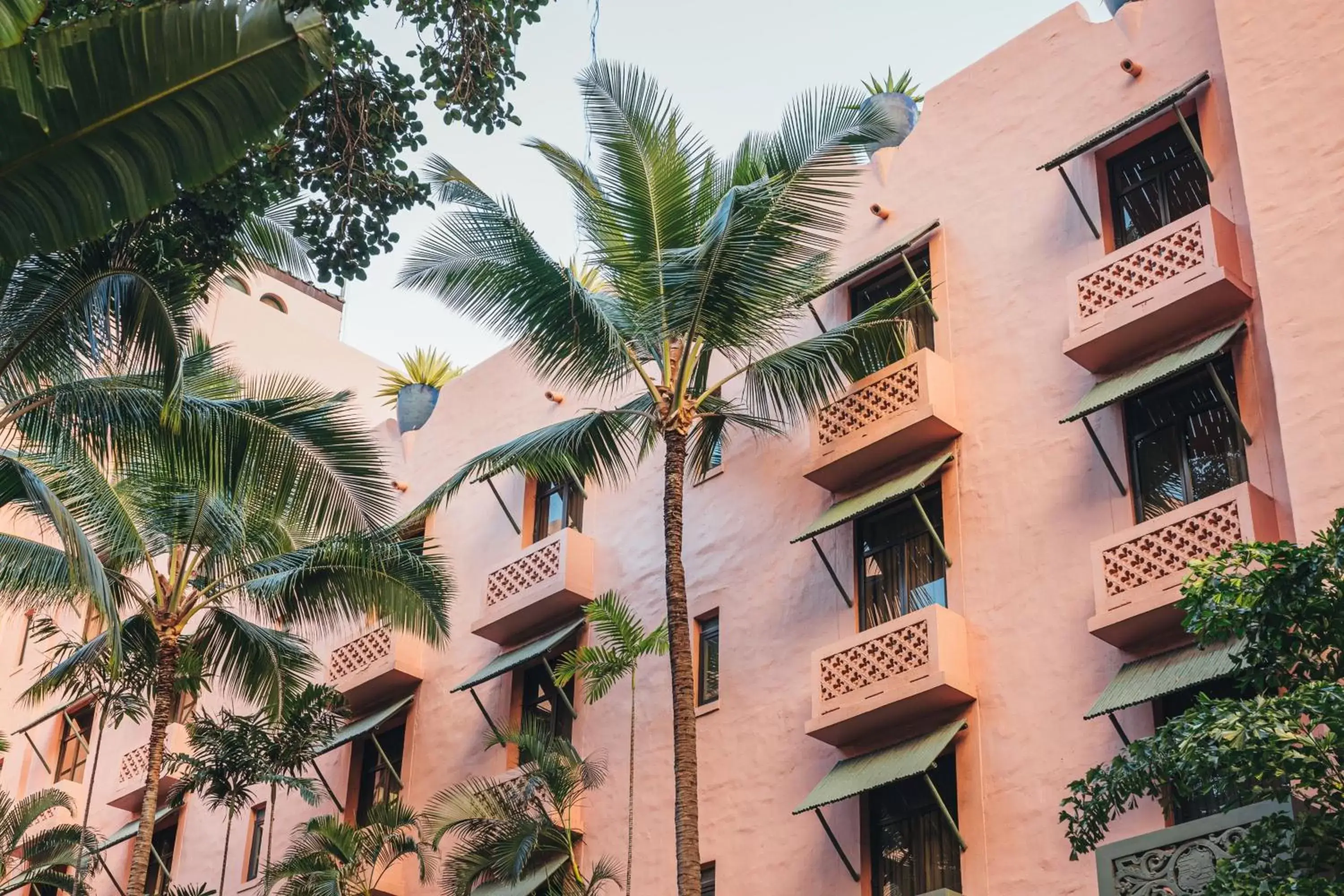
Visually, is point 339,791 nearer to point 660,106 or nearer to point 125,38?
point 660,106

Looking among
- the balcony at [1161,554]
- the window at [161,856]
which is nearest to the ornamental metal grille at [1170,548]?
the balcony at [1161,554]

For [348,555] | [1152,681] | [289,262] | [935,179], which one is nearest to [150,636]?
[348,555]

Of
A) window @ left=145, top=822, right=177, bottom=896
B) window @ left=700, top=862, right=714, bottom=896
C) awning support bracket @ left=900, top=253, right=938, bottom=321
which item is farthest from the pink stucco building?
window @ left=145, top=822, right=177, bottom=896

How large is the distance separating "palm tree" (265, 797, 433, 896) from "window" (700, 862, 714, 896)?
4.39 metres

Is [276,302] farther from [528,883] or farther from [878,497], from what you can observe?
[878,497]

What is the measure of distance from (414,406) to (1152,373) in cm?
1581

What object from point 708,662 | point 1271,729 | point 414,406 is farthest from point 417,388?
point 1271,729

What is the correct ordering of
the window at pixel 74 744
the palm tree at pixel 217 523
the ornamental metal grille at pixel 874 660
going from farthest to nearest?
the window at pixel 74 744 → the ornamental metal grille at pixel 874 660 → the palm tree at pixel 217 523

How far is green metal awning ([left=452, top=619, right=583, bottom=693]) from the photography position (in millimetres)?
24141

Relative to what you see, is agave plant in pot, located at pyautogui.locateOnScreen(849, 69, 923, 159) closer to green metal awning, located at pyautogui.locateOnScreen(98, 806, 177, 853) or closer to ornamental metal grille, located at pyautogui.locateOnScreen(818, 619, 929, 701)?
ornamental metal grille, located at pyautogui.locateOnScreen(818, 619, 929, 701)

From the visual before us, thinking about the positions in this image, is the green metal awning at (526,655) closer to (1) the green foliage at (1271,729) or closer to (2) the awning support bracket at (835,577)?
(2) the awning support bracket at (835,577)

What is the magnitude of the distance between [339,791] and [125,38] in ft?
69.1

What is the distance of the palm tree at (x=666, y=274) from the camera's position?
1972 cm

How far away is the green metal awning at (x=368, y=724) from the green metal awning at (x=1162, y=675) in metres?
12.7
